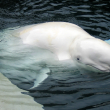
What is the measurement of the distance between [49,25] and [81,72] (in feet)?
6.33

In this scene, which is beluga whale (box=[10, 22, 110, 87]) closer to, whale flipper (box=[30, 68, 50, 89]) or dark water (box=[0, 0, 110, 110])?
whale flipper (box=[30, 68, 50, 89])

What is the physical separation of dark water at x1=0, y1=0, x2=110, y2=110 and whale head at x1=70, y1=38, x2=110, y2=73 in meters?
0.31

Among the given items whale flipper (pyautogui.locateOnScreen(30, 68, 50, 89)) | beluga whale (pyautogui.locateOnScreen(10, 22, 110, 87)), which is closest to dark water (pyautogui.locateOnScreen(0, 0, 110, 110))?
whale flipper (pyautogui.locateOnScreen(30, 68, 50, 89))

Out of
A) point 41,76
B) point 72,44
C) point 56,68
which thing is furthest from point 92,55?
point 41,76

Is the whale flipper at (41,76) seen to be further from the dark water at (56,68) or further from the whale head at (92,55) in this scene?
the whale head at (92,55)

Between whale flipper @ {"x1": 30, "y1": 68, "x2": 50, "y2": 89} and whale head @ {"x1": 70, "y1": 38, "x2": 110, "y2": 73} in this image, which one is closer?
whale head @ {"x1": 70, "y1": 38, "x2": 110, "y2": 73}

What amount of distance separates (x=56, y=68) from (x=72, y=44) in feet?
2.91

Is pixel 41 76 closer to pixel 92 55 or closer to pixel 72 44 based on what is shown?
pixel 72 44

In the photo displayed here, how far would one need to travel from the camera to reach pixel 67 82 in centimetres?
552

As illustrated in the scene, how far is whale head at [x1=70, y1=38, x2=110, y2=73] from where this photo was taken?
17.3ft

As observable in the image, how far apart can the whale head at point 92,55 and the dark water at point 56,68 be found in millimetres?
315

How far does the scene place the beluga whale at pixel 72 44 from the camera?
536 cm

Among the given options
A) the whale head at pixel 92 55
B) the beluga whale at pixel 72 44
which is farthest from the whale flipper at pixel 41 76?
the whale head at pixel 92 55

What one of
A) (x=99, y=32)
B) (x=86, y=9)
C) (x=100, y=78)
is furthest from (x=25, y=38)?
(x=86, y=9)
